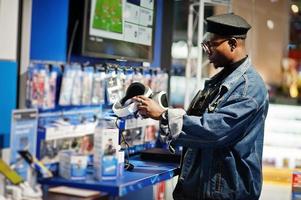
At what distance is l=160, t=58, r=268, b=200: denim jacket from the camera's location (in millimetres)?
2682

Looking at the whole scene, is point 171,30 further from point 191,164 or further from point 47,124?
point 47,124

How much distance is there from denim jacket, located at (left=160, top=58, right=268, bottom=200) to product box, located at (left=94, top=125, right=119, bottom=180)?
1.22ft

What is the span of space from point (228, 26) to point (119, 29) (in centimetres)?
65

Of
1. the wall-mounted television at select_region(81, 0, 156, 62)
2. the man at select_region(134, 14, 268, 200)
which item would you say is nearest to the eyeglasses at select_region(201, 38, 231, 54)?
the man at select_region(134, 14, 268, 200)

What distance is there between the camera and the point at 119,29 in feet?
10.2

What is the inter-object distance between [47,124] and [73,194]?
0.37 meters

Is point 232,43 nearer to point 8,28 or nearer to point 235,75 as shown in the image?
point 235,75

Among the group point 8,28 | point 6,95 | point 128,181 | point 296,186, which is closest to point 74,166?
point 128,181

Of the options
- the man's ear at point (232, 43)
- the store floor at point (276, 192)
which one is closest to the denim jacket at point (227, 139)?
the man's ear at point (232, 43)

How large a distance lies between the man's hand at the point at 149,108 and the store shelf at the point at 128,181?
1.01ft

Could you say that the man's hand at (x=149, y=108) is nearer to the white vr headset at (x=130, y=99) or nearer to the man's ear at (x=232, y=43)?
the white vr headset at (x=130, y=99)

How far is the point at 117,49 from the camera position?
10.2 ft

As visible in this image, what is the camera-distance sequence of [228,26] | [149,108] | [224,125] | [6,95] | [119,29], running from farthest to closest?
[119,29]
[228,26]
[149,108]
[224,125]
[6,95]

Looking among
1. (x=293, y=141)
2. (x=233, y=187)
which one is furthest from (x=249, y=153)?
(x=293, y=141)
